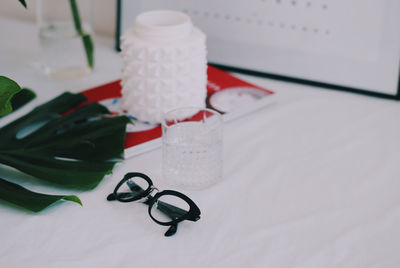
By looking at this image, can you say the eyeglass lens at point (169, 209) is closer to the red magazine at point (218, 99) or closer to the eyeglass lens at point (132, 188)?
the eyeglass lens at point (132, 188)

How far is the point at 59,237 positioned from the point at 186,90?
315mm

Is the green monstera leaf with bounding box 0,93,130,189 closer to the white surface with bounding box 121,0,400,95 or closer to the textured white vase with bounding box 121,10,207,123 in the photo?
the textured white vase with bounding box 121,10,207,123

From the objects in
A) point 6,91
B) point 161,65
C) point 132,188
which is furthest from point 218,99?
point 6,91

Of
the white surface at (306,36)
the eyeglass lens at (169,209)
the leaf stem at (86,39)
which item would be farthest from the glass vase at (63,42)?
the eyeglass lens at (169,209)

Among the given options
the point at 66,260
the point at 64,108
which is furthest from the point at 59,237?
the point at 64,108

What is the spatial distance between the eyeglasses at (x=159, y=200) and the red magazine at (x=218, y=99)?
0.10m

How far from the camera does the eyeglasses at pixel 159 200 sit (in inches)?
25.0

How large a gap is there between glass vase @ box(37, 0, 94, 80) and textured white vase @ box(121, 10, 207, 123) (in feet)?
0.69

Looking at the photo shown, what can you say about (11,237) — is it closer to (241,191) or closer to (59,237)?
(59,237)

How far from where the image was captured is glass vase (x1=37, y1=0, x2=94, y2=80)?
989 mm

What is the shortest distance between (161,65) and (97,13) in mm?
485

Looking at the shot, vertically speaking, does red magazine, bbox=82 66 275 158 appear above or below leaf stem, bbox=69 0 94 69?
below

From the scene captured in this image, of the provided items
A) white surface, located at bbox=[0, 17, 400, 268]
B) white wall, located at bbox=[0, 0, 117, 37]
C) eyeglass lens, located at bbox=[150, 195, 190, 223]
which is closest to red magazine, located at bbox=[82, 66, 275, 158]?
white surface, located at bbox=[0, 17, 400, 268]

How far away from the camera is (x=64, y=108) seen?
870 mm
